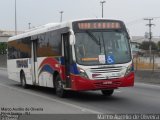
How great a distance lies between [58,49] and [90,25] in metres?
1.80

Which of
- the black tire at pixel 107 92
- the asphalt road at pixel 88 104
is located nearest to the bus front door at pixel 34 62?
the asphalt road at pixel 88 104

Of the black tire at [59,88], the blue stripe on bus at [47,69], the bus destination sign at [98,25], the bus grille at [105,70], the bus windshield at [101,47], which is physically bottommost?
the black tire at [59,88]

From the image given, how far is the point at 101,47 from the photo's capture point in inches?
666

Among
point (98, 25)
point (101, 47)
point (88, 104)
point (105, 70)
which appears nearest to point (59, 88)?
point (105, 70)

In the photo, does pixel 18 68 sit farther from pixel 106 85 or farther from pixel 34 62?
pixel 106 85

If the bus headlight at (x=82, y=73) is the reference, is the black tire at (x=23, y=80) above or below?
below

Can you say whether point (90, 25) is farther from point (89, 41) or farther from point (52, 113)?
point (52, 113)

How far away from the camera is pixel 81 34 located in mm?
17031

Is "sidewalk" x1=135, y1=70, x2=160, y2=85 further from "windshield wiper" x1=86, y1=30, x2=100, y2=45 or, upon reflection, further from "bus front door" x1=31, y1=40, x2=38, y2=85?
"windshield wiper" x1=86, y1=30, x2=100, y2=45

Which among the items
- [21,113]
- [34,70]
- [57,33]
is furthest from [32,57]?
[21,113]

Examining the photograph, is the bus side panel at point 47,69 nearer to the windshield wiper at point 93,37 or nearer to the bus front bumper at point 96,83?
the bus front bumper at point 96,83

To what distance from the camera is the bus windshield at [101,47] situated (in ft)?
54.9

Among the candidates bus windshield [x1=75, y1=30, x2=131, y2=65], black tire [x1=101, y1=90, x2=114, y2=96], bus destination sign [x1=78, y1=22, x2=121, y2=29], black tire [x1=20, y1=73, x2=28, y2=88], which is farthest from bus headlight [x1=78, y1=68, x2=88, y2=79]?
black tire [x1=20, y1=73, x2=28, y2=88]

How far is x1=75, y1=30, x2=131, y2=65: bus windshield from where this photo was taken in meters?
16.7
